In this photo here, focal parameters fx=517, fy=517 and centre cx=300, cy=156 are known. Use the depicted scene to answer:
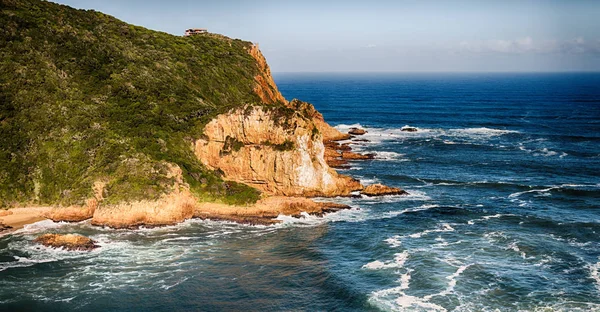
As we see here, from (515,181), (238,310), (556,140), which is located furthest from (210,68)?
(556,140)

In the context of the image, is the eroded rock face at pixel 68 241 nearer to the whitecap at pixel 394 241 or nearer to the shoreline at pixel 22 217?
the shoreline at pixel 22 217

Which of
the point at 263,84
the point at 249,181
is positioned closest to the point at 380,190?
the point at 249,181

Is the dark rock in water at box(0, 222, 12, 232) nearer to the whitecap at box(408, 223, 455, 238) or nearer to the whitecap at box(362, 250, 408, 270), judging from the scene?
the whitecap at box(362, 250, 408, 270)

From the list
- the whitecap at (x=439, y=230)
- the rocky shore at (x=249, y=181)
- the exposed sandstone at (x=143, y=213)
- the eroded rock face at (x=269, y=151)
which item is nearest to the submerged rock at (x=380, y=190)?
the rocky shore at (x=249, y=181)

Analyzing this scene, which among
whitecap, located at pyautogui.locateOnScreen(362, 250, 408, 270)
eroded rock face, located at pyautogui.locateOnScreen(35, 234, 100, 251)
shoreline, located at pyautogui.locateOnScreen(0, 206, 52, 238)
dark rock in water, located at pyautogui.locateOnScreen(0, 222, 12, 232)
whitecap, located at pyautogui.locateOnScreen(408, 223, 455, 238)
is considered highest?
shoreline, located at pyautogui.locateOnScreen(0, 206, 52, 238)

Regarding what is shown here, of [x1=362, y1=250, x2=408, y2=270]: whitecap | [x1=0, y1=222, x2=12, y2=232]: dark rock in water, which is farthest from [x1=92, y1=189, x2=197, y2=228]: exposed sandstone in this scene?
[x1=362, y1=250, x2=408, y2=270]: whitecap

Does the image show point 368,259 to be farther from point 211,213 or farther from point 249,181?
point 249,181

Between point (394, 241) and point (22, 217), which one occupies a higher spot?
point (22, 217)
